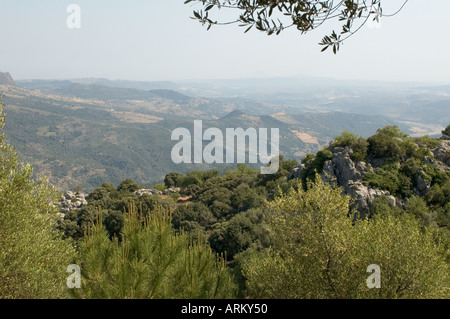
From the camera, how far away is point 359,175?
28.1 metres

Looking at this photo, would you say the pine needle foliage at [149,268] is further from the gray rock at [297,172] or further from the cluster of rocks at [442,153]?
the cluster of rocks at [442,153]

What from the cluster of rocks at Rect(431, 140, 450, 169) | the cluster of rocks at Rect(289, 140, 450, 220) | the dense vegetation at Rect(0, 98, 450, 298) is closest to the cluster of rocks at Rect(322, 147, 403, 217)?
the cluster of rocks at Rect(289, 140, 450, 220)

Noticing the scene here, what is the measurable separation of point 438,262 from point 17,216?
1410cm

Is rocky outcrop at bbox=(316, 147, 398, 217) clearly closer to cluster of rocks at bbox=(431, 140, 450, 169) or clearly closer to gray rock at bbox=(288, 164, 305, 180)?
gray rock at bbox=(288, 164, 305, 180)

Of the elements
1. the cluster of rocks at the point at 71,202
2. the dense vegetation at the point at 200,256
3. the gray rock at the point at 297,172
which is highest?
the dense vegetation at the point at 200,256

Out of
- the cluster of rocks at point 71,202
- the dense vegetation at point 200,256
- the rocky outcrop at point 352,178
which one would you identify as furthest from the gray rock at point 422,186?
the cluster of rocks at point 71,202

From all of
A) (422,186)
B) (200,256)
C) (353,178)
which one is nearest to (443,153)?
(422,186)

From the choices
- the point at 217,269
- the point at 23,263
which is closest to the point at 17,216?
the point at 23,263

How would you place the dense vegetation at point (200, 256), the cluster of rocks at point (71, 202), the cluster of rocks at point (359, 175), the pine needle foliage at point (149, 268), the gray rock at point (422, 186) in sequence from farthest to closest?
the cluster of rocks at point (71, 202) < the gray rock at point (422, 186) < the cluster of rocks at point (359, 175) < the dense vegetation at point (200, 256) < the pine needle foliage at point (149, 268)

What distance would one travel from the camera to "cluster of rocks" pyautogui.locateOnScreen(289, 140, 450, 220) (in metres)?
25.2

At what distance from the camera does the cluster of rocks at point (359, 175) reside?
25.2 metres

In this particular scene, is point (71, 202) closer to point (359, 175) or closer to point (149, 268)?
point (359, 175)

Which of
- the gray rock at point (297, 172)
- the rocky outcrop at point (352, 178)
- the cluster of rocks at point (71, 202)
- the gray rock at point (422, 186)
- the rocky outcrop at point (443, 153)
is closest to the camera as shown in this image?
the rocky outcrop at point (352, 178)

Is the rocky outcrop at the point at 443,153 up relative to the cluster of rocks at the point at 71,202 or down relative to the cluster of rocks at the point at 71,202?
up
